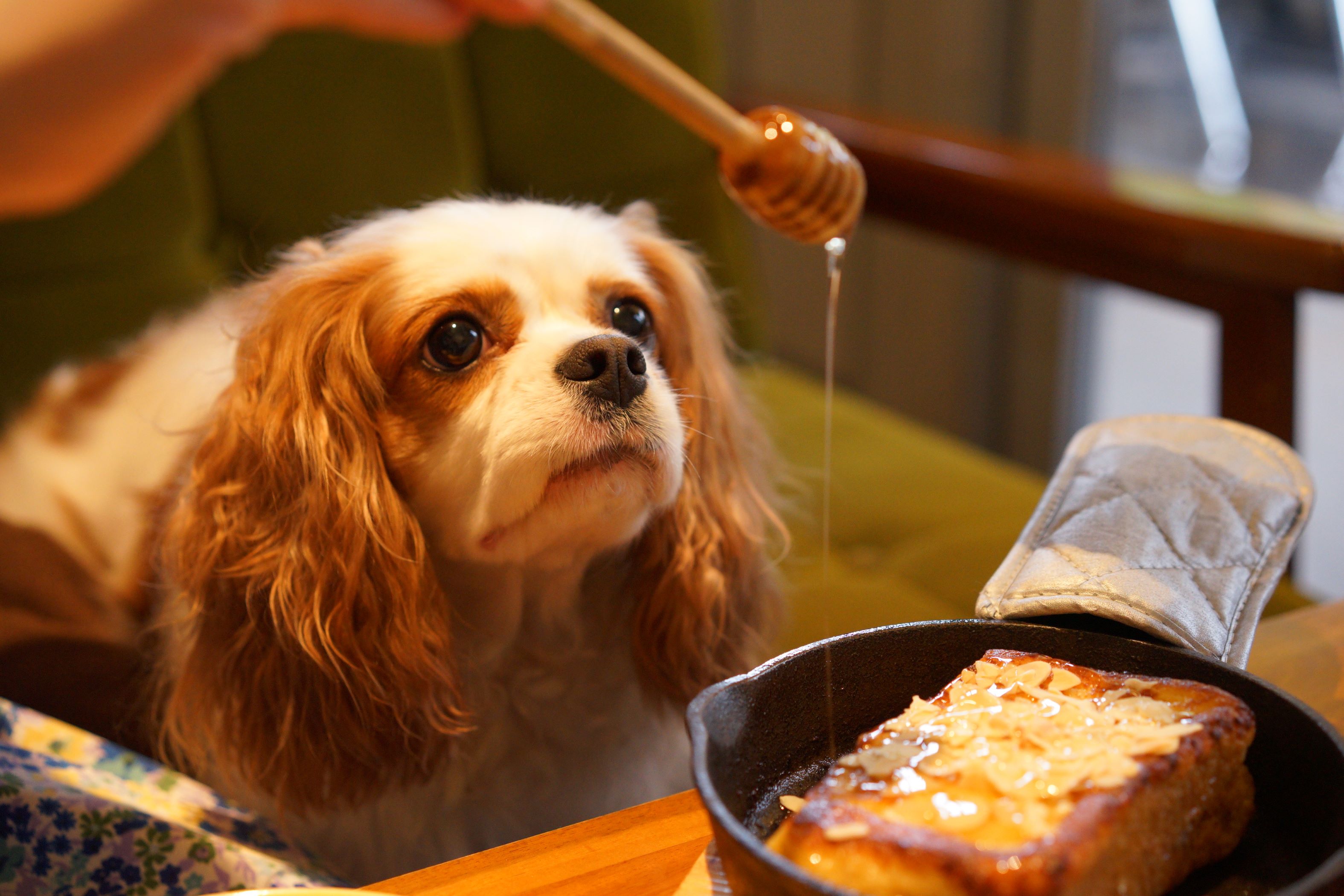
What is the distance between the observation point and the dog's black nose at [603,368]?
83cm

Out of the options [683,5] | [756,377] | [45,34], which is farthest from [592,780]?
[683,5]

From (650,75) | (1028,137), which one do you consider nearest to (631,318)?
(650,75)

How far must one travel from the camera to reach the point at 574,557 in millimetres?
949

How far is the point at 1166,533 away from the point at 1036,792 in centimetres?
25

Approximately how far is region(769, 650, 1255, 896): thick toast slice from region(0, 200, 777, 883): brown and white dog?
37cm

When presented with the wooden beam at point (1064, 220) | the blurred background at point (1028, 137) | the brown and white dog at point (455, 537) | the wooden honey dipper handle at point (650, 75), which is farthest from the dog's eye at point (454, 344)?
the blurred background at point (1028, 137)

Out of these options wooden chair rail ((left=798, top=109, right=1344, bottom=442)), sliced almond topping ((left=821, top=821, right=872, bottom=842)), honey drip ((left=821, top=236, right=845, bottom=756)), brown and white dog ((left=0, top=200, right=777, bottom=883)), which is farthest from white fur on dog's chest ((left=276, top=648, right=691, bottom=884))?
wooden chair rail ((left=798, top=109, right=1344, bottom=442))

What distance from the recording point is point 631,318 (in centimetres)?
97

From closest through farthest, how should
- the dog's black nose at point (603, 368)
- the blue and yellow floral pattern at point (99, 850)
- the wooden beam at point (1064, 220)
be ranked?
the blue and yellow floral pattern at point (99, 850) → the dog's black nose at point (603, 368) → the wooden beam at point (1064, 220)

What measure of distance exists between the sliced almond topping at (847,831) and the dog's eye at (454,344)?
0.51m

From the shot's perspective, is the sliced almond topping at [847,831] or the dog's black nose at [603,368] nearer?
the sliced almond topping at [847,831]

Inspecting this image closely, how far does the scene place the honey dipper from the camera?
0.72 m

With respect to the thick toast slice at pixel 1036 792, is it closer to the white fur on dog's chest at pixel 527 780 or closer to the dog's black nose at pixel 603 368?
A: the dog's black nose at pixel 603 368

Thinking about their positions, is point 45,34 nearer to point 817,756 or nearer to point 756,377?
point 817,756
